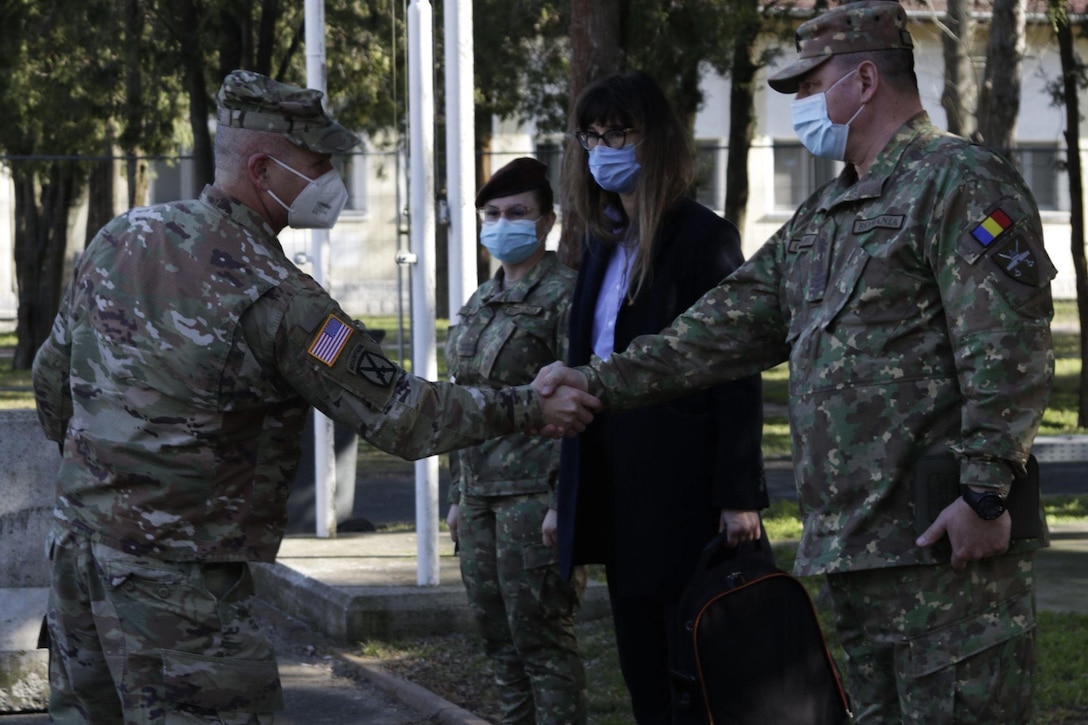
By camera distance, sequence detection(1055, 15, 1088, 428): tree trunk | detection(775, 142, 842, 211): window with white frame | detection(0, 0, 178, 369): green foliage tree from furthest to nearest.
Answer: detection(775, 142, 842, 211): window with white frame, detection(0, 0, 178, 369): green foliage tree, detection(1055, 15, 1088, 428): tree trunk

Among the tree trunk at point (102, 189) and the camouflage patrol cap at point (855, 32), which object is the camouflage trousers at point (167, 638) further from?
the tree trunk at point (102, 189)

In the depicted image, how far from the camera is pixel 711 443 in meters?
4.32

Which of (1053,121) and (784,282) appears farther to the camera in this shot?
(1053,121)

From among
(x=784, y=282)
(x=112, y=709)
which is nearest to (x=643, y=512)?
(x=784, y=282)

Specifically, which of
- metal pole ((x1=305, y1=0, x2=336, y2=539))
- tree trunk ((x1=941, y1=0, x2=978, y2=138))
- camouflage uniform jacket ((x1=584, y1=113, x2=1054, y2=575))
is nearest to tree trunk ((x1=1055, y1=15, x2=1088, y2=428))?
tree trunk ((x1=941, y1=0, x2=978, y2=138))

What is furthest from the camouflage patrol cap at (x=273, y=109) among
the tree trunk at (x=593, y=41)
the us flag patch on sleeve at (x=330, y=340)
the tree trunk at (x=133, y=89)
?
the tree trunk at (x=133, y=89)

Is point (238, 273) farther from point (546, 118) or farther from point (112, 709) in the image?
→ point (546, 118)

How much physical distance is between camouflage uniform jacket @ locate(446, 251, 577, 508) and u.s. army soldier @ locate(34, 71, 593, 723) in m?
1.37

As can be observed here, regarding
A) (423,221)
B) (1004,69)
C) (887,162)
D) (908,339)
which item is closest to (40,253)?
(1004,69)

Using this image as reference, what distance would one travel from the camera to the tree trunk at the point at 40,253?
18.5m

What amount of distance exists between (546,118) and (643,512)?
15.2m

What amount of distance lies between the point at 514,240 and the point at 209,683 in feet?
A: 7.28

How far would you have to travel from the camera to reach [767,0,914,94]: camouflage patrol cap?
3.54 metres

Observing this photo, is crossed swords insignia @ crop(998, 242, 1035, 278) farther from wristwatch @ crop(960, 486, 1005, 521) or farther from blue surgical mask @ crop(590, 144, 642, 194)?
blue surgical mask @ crop(590, 144, 642, 194)
